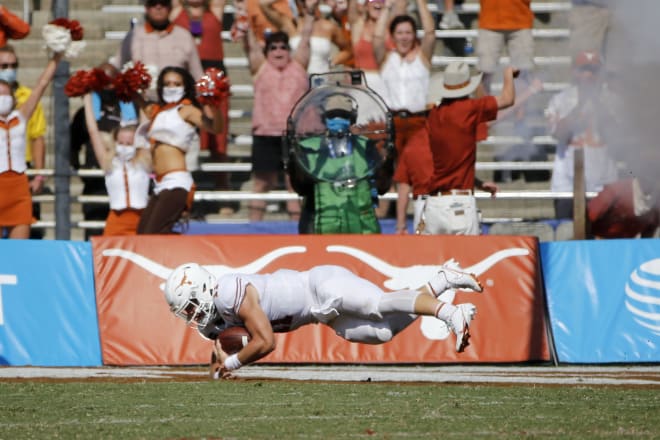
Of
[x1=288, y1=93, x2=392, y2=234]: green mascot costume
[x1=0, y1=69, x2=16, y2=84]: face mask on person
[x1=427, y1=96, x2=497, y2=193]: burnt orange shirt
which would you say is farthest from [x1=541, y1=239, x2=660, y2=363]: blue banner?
[x1=0, y1=69, x2=16, y2=84]: face mask on person

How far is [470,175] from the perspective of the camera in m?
11.8

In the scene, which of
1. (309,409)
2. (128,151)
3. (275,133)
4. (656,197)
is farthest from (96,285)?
(656,197)

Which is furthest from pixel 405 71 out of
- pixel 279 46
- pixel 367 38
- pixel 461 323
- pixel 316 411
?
pixel 316 411

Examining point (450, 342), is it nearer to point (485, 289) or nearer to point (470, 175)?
point (485, 289)

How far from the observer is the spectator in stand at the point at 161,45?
14391mm

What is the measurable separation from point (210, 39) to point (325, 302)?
6.60 meters

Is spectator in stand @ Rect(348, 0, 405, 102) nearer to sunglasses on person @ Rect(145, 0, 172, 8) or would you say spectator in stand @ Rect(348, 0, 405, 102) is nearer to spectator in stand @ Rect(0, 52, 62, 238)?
sunglasses on person @ Rect(145, 0, 172, 8)

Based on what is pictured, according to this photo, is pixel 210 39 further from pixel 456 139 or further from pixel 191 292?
pixel 191 292


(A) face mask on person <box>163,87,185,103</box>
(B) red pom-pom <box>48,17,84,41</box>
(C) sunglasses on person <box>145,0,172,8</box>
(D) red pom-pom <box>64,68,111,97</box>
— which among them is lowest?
(A) face mask on person <box>163,87,185,103</box>

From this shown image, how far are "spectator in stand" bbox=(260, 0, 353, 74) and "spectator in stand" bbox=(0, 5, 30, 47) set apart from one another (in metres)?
2.68

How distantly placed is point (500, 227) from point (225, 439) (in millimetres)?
7090

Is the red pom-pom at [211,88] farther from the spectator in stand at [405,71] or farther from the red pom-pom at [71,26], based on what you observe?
the spectator in stand at [405,71]

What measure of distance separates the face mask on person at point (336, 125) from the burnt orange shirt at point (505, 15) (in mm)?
2066

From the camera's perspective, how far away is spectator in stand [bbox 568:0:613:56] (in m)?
9.22
